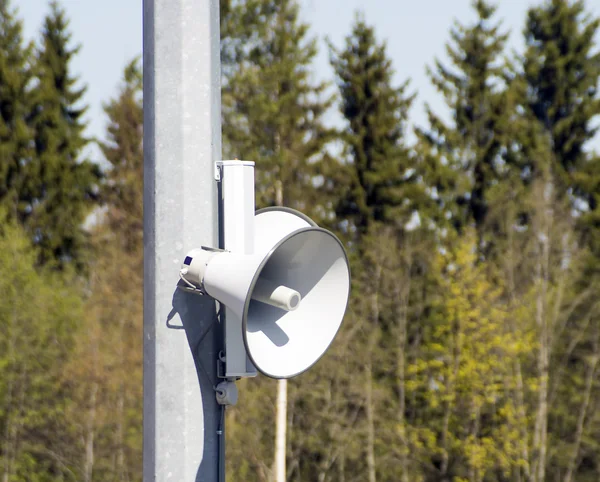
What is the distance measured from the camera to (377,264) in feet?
110

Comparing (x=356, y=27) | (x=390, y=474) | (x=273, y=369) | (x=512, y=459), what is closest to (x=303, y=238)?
(x=273, y=369)

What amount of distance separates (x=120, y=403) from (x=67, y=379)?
1.82 metres

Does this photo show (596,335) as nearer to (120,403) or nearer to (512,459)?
(512,459)

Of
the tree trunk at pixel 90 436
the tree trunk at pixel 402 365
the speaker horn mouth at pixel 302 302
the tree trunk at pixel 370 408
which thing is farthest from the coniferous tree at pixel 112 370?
the speaker horn mouth at pixel 302 302

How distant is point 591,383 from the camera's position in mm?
32000

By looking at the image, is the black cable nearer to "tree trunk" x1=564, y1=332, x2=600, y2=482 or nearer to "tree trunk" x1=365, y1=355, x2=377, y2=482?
"tree trunk" x1=365, y1=355, x2=377, y2=482

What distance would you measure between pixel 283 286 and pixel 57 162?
130 feet

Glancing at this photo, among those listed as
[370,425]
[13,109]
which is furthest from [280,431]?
[13,109]

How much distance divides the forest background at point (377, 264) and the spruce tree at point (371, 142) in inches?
2.6

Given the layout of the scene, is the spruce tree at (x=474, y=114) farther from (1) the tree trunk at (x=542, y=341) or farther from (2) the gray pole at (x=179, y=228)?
(2) the gray pole at (x=179, y=228)

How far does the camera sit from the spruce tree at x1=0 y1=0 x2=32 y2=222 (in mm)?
40656

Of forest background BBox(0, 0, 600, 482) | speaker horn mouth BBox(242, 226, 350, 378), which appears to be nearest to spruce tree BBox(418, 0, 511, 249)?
forest background BBox(0, 0, 600, 482)

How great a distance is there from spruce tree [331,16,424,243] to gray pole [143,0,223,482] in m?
34.3

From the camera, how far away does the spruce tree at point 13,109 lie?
40656mm
